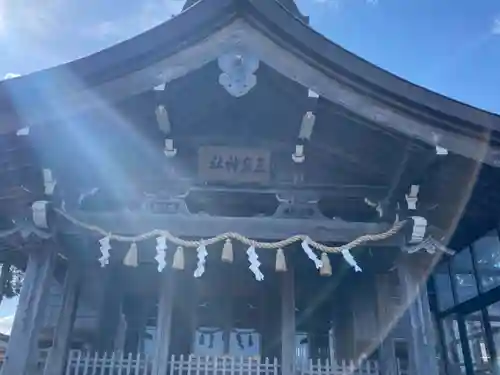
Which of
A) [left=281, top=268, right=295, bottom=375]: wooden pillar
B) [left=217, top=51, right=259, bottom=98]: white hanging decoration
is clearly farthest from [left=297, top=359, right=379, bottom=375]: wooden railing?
[left=217, top=51, right=259, bottom=98]: white hanging decoration

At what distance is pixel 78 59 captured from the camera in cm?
551

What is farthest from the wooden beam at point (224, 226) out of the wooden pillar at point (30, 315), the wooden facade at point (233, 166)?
the wooden pillar at point (30, 315)

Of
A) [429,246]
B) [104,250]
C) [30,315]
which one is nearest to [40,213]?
[104,250]

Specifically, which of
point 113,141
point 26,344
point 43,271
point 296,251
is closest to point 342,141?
point 296,251

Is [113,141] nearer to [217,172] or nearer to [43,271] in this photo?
[217,172]

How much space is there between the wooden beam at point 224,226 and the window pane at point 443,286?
134 inches

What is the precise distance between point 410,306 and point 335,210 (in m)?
1.57

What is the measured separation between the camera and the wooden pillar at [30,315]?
5.21 m

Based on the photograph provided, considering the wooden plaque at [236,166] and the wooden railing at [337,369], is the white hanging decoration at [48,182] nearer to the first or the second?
the wooden plaque at [236,166]

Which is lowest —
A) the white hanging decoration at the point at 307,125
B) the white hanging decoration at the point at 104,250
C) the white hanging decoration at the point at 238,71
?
the white hanging decoration at the point at 104,250

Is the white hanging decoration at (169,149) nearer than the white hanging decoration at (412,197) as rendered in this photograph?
No

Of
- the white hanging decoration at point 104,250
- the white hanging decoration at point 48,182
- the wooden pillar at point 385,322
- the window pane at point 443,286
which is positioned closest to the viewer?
the white hanging decoration at point 104,250

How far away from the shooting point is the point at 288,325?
643 centimetres

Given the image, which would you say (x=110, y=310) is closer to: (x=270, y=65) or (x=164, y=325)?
(x=164, y=325)
